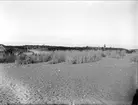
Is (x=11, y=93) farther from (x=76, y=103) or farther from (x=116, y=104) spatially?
(x=116, y=104)

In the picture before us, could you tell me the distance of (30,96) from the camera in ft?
6.04

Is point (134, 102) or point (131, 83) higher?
point (131, 83)

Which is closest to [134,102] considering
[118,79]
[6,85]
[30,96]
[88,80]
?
[118,79]

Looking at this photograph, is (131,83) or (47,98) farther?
(131,83)

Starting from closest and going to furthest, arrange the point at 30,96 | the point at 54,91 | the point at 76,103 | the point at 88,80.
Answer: the point at 76,103 < the point at 30,96 < the point at 54,91 < the point at 88,80


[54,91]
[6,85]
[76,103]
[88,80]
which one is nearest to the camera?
[76,103]

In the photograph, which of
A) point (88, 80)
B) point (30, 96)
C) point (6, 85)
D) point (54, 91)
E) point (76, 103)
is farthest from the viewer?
point (88, 80)

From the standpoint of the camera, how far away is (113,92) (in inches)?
78.4

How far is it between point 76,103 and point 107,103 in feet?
1.34

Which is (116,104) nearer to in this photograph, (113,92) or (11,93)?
(113,92)

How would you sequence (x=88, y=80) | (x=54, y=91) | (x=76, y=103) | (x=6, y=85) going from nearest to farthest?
(x=76, y=103)
(x=54, y=91)
(x=6, y=85)
(x=88, y=80)

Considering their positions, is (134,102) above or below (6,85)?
below

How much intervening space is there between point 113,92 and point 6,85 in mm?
1712

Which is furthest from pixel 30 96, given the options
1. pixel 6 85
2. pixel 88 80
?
pixel 88 80
